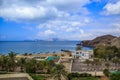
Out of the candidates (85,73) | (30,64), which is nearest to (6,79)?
(30,64)

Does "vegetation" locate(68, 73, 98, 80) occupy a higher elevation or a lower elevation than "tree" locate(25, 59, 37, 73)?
lower

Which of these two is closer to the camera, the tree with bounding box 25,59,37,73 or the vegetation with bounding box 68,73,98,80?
the vegetation with bounding box 68,73,98,80

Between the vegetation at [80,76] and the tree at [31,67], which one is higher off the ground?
the tree at [31,67]

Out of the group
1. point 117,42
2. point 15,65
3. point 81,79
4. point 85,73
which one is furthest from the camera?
point 117,42

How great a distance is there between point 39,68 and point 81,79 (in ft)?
38.3

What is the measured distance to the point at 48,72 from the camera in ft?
172

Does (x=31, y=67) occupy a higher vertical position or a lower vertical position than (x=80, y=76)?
higher

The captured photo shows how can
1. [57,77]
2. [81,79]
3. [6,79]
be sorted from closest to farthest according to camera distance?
[57,77], [6,79], [81,79]

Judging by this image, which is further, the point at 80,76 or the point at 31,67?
the point at 31,67

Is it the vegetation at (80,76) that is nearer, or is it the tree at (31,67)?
the vegetation at (80,76)

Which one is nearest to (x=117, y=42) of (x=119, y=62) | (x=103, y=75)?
(x=119, y=62)

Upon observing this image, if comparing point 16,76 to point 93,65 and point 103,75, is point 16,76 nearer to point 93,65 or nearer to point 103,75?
point 103,75

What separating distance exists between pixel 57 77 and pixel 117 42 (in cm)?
10403

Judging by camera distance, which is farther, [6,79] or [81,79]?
[81,79]
